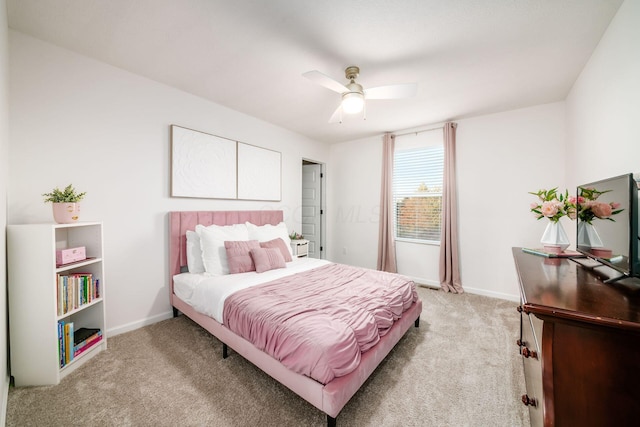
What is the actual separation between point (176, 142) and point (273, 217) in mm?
1664

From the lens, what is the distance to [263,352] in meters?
1.64

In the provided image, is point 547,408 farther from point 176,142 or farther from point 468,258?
point 176,142

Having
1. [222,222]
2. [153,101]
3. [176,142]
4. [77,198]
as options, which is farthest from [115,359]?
[153,101]

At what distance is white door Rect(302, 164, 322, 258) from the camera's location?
197 inches

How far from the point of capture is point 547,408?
844mm

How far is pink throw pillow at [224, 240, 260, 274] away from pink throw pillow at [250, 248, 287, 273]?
0.21 ft

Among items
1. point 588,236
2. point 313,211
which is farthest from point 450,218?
point 313,211

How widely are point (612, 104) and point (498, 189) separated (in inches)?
67.6

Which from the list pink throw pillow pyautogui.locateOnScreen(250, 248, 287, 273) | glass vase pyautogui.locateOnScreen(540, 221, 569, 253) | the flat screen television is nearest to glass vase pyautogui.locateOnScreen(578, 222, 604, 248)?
the flat screen television

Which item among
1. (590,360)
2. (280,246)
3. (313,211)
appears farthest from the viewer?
(313,211)

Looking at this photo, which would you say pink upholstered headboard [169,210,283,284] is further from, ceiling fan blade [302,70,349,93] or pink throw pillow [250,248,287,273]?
ceiling fan blade [302,70,349,93]

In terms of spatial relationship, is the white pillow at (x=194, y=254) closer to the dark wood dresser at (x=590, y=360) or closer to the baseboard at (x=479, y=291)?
the dark wood dresser at (x=590, y=360)

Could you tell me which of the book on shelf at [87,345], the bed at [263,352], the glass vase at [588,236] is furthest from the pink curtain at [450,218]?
the book on shelf at [87,345]

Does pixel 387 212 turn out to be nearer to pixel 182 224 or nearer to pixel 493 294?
pixel 493 294
